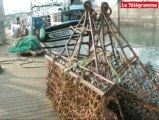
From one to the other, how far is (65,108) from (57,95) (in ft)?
1.63

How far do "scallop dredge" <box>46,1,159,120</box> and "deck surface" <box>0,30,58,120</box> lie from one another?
1.20ft

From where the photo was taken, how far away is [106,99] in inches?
153

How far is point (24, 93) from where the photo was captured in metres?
7.05

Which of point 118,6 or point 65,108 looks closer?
point 65,108

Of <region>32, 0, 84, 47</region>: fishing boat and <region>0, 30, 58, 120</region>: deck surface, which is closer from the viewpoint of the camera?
<region>0, 30, 58, 120</region>: deck surface

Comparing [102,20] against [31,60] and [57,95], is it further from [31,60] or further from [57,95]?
[31,60]

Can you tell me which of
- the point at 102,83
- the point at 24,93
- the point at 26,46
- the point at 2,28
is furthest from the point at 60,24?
the point at 102,83

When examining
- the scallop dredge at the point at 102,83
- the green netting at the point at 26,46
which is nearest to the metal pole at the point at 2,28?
the green netting at the point at 26,46

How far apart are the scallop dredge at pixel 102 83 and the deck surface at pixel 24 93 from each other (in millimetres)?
365

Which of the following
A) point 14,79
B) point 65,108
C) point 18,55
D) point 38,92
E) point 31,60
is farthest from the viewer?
point 18,55

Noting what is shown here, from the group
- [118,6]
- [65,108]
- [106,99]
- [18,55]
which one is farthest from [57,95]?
[118,6]

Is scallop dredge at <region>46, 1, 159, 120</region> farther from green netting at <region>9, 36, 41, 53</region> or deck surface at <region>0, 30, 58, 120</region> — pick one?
green netting at <region>9, 36, 41, 53</region>

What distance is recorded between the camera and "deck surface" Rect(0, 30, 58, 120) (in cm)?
576

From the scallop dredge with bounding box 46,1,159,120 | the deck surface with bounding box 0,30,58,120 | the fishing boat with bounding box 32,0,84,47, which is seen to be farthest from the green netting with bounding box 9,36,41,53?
the scallop dredge with bounding box 46,1,159,120
